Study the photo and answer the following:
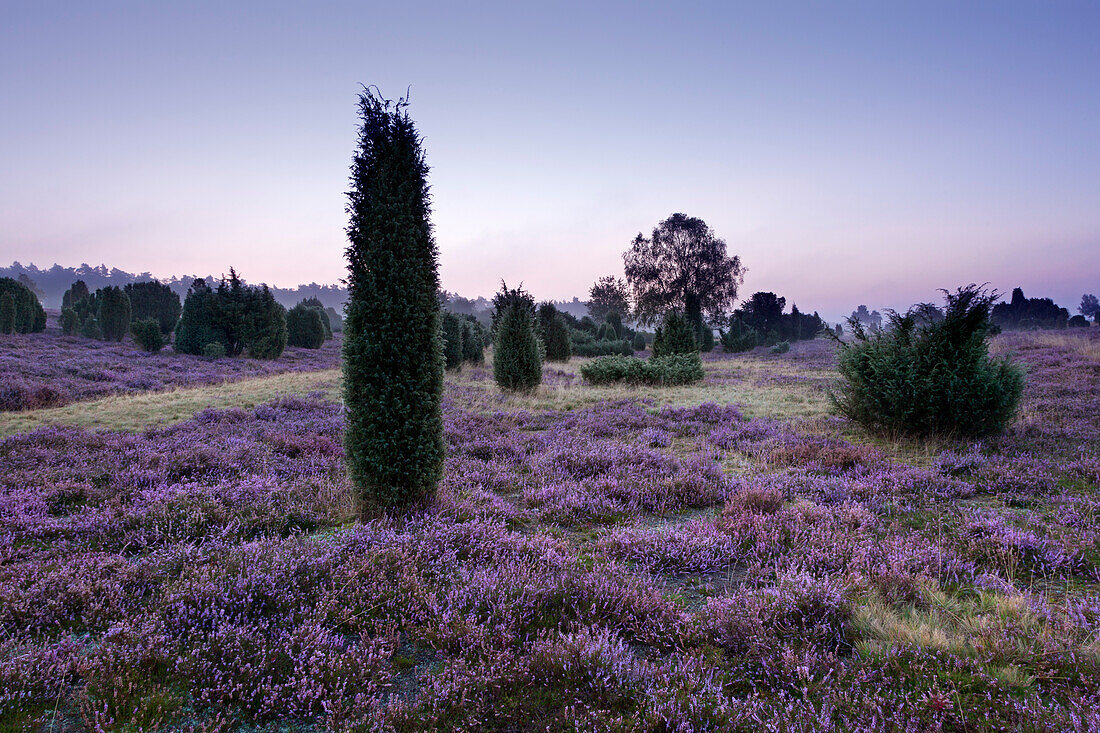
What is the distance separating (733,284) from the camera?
147 feet

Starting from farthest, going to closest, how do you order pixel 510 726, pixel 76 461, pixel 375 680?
pixel 76 461 < pixel 375 680 < pixel 510 726

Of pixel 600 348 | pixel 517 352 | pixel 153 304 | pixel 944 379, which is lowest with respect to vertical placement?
pixel 944 379

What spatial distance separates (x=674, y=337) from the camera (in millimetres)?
24625

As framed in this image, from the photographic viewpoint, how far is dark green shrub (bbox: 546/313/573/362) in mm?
32719

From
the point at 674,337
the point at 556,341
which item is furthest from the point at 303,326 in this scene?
the point at 674,337

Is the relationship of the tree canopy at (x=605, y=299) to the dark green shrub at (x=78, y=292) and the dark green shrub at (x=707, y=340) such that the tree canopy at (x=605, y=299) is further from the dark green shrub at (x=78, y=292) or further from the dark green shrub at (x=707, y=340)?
the dark green shrub at (x=78, y=292)

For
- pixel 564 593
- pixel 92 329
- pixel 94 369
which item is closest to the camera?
pixel 564 593

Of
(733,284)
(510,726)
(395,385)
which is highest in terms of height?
(733,284)

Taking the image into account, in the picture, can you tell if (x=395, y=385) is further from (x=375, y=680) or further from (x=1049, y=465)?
(x=1049, y=465)

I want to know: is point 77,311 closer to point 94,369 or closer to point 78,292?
point 78,292

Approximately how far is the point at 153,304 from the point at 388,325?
165 ft

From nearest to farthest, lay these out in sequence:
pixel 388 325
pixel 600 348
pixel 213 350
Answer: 1. pixel 388 325
2. pixel 213 350
3. pixel 600 348

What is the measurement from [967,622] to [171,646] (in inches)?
195

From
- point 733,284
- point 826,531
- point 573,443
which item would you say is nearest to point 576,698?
point 826,531
